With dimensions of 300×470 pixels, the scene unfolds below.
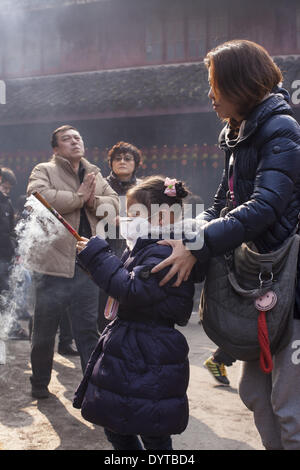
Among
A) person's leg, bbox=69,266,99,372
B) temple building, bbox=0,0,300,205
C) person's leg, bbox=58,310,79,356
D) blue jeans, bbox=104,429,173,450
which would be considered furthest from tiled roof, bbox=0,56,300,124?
blue jeans, bbox=104,429,173,450

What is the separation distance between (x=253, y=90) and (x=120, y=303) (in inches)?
40.1

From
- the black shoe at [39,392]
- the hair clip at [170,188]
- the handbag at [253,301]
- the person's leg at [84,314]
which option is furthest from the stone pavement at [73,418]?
the hair clip at [170,188]

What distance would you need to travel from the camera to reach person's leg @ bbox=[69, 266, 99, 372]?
154 inches

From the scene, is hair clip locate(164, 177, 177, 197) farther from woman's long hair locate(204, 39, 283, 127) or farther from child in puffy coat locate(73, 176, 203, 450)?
woman's long hair locate(204, 39, 283, 127)

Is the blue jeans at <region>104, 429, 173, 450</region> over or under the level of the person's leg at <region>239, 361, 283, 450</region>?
under

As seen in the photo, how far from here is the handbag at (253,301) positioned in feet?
6.47

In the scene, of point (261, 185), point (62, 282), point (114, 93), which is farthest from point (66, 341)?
point (114, 93)

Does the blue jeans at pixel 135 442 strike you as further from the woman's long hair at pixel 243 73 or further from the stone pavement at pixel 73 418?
the woman's long hair at pixel 243 73

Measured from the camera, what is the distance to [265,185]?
77.4 inches

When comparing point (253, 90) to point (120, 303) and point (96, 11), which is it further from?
point (96, 11)

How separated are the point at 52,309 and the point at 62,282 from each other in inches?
8.4

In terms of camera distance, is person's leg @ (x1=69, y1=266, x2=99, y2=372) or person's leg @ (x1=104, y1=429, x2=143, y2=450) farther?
person's leg @ (x1=69, y1=266, x2=99, y2=372)

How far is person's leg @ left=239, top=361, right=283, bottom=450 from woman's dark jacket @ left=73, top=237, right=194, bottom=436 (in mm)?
264

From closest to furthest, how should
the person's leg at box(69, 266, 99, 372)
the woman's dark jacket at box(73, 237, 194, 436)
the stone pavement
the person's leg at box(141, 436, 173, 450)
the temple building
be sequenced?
the woman's dark jacket at box(73, 237, 194, 436), the person's leg at box(141, 436, 173, 450), the stone pavement, the person's leg at box(69, 266, 99, 372), the temple building
